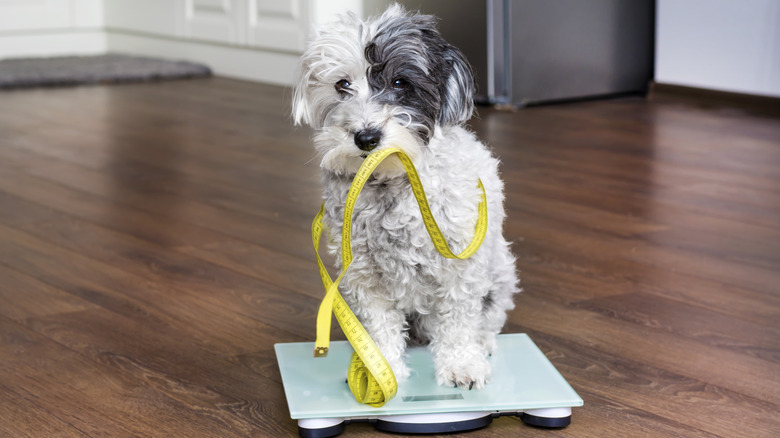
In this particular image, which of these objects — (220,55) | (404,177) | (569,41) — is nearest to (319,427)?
(404,177)

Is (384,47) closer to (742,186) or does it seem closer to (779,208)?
(779,208)

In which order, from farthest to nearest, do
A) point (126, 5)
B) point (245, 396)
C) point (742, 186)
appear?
point (126, 5)
point (742, 186)
point (245, 396)

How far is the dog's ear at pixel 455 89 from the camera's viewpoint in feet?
4.68

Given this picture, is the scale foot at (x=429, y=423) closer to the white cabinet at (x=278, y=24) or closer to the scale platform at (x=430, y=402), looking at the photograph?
the scale platform at (x=430, y=402)

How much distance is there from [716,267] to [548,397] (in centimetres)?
102

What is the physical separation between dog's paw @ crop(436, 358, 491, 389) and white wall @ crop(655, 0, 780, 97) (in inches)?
139

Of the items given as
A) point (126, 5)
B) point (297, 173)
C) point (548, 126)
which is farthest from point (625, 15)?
point (126, 5)

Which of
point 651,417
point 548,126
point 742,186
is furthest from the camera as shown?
point 548,126

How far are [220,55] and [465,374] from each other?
4.84 meters

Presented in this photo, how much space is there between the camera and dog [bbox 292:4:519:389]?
136 centimetres

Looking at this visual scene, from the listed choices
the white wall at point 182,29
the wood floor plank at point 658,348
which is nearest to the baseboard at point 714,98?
the white wall at point 182,29

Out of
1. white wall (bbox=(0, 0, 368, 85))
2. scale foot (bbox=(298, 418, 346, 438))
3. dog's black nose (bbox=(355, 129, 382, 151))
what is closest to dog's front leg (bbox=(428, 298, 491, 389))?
scale foot (bbox=(298, 418, 346, 438))

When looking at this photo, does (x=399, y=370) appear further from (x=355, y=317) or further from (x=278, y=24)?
(x=278, y=24)

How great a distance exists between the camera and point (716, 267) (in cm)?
228
